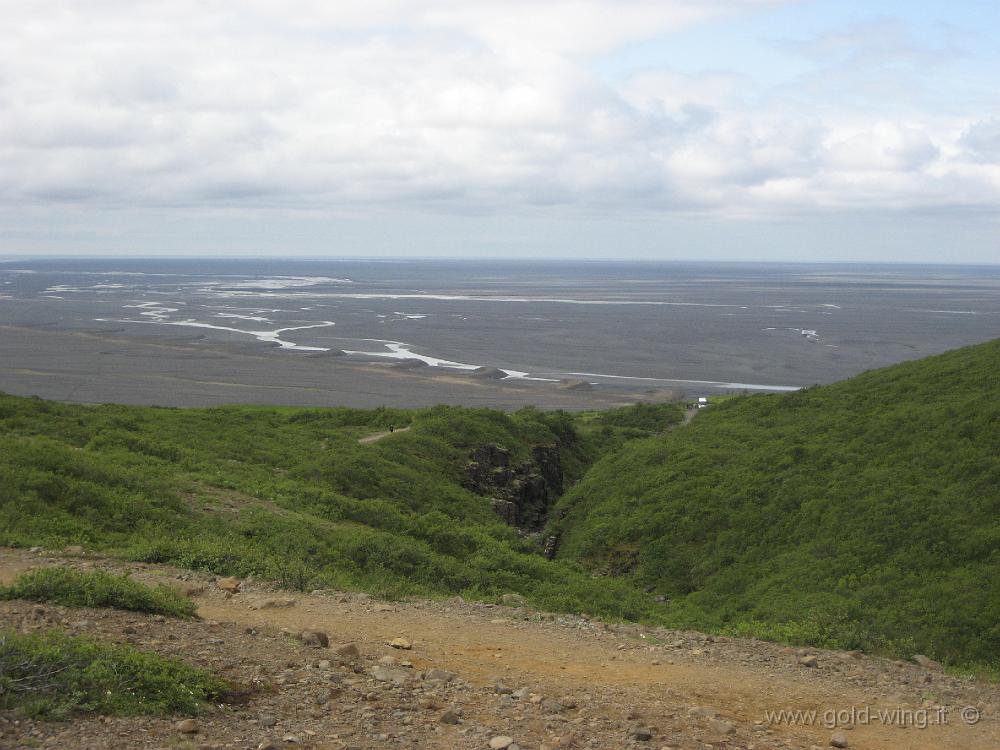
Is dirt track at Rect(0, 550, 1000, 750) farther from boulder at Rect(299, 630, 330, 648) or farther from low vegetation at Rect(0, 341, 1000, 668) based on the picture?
low vegetation at Rect(0, 341, 1000, 668)

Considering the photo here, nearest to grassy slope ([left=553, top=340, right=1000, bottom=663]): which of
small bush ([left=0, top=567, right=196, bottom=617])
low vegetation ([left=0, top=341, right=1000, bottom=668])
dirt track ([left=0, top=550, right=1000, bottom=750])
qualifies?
low vegetation ([left=0, top=341, right=1000, bottom=668])

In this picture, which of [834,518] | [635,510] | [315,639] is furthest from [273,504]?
Answer: [834,518]

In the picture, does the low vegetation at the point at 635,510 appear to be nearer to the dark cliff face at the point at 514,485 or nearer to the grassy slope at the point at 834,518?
the grassy slope at the point at 834,518

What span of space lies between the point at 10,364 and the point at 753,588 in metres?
76.6

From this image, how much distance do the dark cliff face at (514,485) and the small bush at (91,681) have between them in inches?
824

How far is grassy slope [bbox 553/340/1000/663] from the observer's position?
15531 millimetres

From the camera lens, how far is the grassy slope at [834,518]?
15.5m

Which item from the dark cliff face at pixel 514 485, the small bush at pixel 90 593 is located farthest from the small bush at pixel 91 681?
the dark cliff face at pixel 514 485

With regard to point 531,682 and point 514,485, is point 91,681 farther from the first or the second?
point 514,485

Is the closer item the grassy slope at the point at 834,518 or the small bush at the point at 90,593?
the small bush at the point at 90,593

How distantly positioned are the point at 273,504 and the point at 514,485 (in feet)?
42.4

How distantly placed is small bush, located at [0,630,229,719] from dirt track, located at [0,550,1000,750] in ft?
0.82

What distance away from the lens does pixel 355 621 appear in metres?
11.4

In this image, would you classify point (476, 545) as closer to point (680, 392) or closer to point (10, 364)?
point (680, 392)
